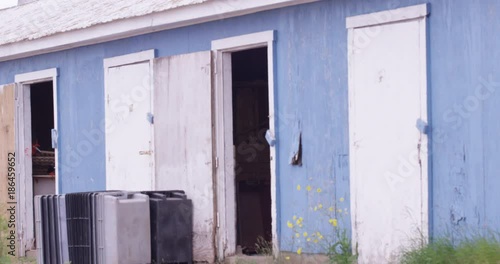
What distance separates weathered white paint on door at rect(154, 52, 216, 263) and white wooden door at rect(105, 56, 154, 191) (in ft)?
0.92

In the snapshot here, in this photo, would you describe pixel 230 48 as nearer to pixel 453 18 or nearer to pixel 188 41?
pixel 188 41

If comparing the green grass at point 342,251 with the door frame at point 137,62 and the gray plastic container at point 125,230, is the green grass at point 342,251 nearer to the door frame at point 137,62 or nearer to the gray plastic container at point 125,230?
the gray plastic container at point 125,230

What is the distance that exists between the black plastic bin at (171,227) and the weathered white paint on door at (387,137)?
8.72 feet

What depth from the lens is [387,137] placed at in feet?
32.6

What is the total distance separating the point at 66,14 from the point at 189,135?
4.53 meters

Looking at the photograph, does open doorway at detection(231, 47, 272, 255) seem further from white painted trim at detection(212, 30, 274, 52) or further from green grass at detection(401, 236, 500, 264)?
green grass at detection(401, 236, 500, 264)

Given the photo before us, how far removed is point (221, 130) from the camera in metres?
12.1

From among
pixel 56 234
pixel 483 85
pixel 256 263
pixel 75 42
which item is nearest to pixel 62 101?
pixel 75 42

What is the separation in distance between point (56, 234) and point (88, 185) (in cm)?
169

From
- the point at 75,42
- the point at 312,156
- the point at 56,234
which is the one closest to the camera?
the point at 312,156

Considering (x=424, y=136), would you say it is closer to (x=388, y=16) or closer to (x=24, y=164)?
(x=388, y=16)

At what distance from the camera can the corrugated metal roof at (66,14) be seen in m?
13.0

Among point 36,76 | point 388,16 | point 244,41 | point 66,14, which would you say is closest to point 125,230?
point 244,41

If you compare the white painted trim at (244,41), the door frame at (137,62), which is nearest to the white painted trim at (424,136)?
the white painted trim at (244,41)
